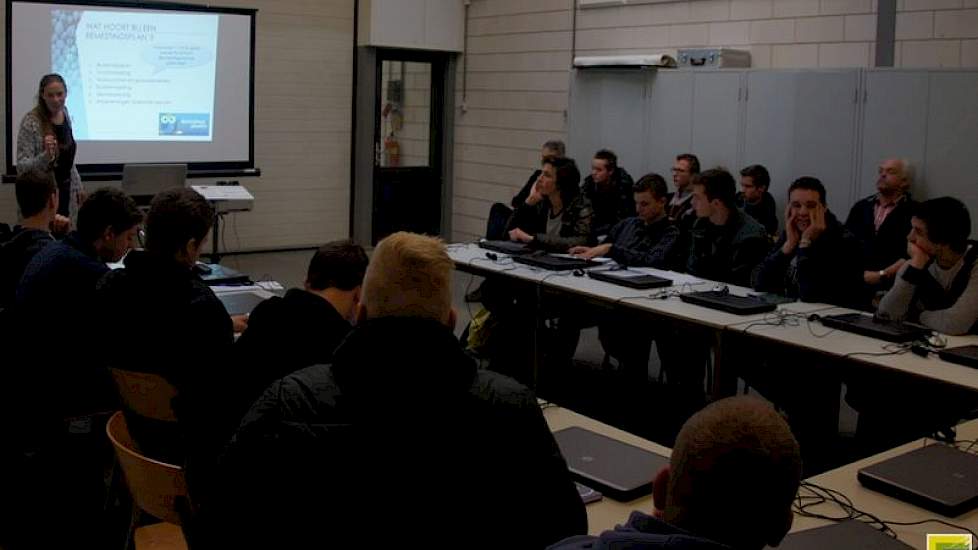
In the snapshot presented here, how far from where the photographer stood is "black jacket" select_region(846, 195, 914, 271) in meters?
6.09

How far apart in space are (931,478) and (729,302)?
207cm

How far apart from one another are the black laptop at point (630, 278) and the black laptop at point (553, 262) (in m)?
0.21

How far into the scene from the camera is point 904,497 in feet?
7.72

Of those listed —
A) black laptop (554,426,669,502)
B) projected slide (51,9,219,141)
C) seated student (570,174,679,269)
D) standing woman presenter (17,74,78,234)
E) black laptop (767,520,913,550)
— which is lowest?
black laptop (767,520,913,550)

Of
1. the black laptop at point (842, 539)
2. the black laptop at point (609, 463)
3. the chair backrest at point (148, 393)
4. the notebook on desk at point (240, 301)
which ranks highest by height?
the notebook on desk at point (240, 301)

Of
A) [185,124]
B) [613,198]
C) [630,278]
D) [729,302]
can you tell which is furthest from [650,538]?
[185,124]

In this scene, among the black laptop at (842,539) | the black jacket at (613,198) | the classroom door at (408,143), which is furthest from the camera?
the classroom door at (408,143)

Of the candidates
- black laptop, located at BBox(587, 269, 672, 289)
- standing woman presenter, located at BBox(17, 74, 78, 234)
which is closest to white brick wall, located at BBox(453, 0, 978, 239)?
black laptop, located at BBox(587, 269, 672, 289)

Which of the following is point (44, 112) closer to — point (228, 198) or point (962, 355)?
point (228, 198)

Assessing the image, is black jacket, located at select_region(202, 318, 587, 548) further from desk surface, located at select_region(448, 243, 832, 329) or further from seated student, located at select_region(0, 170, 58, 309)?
seated student, located at select_region(0, 170, 58, 309)

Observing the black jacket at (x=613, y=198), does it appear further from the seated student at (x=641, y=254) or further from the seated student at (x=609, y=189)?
the seated student at (x=641, y=254)

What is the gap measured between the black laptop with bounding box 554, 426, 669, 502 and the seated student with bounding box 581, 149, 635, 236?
176 inches

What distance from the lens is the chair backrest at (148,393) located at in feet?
8.78

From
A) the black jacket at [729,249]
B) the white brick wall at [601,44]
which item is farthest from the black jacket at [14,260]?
the white brick wall at [601,44]
